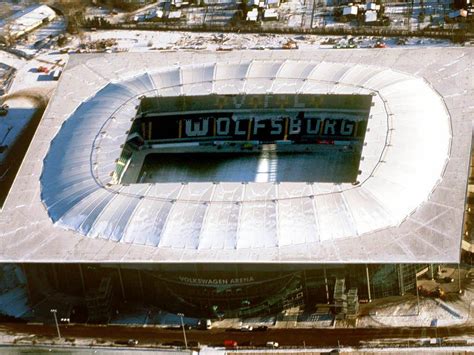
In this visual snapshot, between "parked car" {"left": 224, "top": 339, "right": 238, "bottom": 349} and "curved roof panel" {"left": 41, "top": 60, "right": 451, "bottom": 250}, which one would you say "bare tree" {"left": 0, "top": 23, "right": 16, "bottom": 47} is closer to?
"curved roof panel" {"left": 41, "top": 60, "right": 451, "bottom": 250}

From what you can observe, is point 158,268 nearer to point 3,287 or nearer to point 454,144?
point 3,287

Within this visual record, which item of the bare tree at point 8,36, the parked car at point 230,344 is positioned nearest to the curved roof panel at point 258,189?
the parked car at point 230,344

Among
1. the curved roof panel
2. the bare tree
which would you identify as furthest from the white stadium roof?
the bare tree

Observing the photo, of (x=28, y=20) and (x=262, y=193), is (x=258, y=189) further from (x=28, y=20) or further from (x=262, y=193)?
(x=28, y=20)

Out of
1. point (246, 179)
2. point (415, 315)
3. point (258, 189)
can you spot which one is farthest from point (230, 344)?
point (246, 179)

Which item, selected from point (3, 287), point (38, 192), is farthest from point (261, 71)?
point (3, 287)
